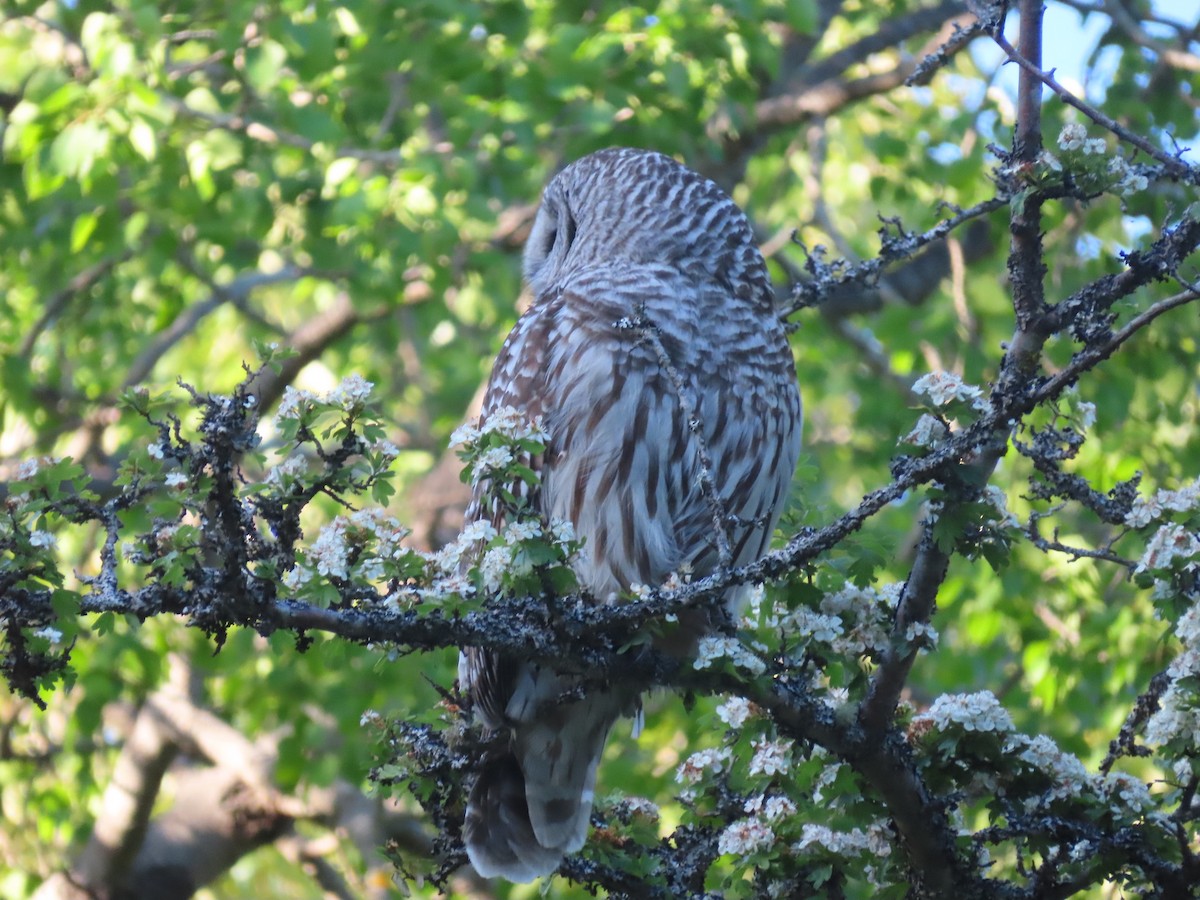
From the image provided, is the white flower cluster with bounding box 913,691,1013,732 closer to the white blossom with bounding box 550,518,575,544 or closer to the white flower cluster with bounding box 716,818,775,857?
the white flower cluster with bounding box 716,818,775,857

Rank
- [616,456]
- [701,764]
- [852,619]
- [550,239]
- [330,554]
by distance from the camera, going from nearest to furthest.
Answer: [330,554], [852,619], [701,764], [616,456], [550,239]

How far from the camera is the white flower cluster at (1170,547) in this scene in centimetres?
245

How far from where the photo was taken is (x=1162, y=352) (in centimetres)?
686

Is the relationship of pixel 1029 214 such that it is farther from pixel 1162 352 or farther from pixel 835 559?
pixel 1162 352

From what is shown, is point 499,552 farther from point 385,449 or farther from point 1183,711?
point 1183,711

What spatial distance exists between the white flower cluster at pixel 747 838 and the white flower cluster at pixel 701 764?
0.77 ft

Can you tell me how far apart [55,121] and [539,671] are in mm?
3648

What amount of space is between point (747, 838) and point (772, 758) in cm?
15

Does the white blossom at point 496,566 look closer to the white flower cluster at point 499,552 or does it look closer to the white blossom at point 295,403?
the white flower cluster at point 499,552

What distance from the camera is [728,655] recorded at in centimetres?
242

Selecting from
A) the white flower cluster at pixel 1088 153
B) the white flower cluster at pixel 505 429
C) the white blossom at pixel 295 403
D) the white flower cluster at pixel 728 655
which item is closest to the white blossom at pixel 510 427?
the white flower cluster at pixel 505 429

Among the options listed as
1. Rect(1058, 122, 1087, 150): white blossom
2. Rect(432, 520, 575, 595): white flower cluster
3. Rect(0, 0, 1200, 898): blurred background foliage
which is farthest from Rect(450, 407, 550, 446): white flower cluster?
Rect(0, 0, 1200, 898): blurred background foliage

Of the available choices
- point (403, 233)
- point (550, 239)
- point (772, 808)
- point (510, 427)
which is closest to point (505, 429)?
point (510, 427)

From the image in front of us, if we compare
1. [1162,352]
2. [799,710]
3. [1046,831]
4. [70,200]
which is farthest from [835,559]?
[70,200]
